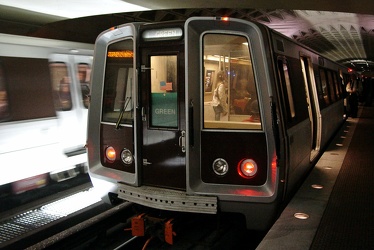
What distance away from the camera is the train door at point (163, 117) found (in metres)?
4.21

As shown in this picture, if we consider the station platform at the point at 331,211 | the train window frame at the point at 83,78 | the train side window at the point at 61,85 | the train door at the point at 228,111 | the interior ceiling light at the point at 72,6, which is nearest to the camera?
the station platform at the point at 331,211

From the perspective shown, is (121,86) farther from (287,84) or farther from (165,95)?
(287,84)

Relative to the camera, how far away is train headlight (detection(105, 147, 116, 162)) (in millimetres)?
4899

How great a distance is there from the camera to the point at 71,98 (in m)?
7.91

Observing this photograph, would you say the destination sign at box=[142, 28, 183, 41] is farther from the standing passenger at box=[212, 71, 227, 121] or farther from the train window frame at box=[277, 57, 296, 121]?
the train window frame at box=[277, 57, 296, 121]

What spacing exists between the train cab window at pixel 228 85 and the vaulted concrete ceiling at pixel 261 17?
20.0 feet

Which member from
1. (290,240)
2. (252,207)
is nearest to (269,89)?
(252,207)

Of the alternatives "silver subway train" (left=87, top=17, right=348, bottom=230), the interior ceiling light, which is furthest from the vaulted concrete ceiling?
"silver subway train" (left=87, top=17, right=348, bottom=230)

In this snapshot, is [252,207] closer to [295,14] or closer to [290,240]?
[290,240]

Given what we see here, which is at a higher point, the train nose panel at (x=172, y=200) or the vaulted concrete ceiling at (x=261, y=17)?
the vaulted concrete ceiling at (x=261, y=17)

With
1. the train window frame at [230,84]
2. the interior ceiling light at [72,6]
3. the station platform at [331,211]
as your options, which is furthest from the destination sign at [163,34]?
the interior ceiling light at [72,6]

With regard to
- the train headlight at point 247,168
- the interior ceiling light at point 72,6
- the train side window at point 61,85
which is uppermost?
the interior ceiling light at point 72,6

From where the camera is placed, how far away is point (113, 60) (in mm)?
4855

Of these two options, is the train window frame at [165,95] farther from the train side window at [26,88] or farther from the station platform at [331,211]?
the train side window at [26,88]
